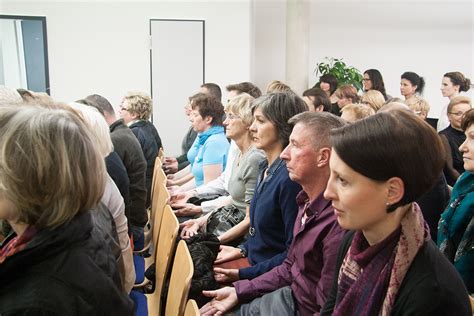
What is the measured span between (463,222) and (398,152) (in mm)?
1222

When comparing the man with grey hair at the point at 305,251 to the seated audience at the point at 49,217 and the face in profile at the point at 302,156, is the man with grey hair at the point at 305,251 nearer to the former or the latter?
the face in profile at the point at 302,156

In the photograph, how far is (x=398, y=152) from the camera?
3.73ft

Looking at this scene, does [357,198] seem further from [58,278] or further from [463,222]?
[463,222]

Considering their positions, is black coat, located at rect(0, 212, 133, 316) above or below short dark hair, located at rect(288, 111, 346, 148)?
below

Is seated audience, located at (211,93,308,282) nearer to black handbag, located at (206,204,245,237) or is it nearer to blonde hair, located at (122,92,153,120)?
black handbag, located at (206,204,245,237)

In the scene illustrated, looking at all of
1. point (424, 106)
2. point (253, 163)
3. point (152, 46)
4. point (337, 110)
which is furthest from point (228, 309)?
point (152, 46)

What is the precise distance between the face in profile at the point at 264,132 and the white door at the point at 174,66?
14.1 ft

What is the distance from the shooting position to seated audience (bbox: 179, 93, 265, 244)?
9.05 feet

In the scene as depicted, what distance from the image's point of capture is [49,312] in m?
0.98

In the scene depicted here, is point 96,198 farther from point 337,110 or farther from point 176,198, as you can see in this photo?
point 337,110

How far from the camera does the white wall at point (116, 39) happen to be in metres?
6.50

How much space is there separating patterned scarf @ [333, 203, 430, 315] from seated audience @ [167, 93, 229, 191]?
7.80 ft

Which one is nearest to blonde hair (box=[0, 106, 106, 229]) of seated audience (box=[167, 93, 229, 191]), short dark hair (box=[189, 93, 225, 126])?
seated audience (box=[167, 93, 229, 191])

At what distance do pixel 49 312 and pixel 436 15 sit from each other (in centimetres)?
878
